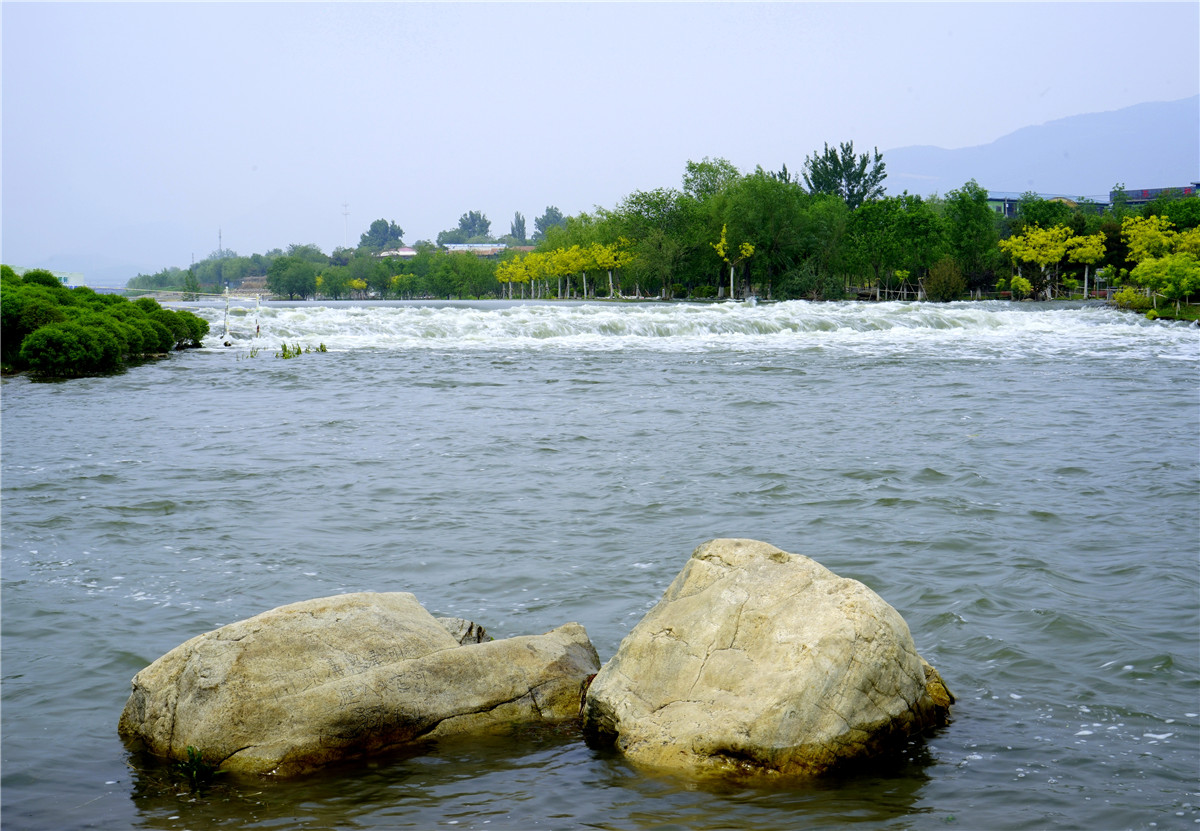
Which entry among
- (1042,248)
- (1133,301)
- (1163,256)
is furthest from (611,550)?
(1042,248)

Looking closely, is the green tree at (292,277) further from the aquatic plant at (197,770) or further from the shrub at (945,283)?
the aquatic plant at (197,770)

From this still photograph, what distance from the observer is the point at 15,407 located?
1622 cm

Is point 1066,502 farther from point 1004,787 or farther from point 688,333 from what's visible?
point 688,333

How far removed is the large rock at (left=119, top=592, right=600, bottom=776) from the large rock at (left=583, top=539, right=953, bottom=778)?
0.46m

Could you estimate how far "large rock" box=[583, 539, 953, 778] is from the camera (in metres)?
3.97

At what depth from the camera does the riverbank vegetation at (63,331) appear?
21.4m

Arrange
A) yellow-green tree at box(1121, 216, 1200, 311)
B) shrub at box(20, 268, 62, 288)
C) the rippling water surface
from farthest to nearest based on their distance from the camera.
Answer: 1. yellow-green tree at box(1121, 216, 1200, 311)
2. shrub at box(20, 268, 62, 288)
3. the rippling water surface

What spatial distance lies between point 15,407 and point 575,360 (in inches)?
488

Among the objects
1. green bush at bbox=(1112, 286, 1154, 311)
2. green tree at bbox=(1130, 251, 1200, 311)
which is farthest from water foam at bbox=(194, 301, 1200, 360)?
green tree at bbox=(1130, 251, 1200, 311)

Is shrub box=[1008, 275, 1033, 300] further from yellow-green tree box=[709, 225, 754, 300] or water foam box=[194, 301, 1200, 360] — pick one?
water foam box=[194, 301, 1200, 360]

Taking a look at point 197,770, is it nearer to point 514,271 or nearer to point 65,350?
point 65,350

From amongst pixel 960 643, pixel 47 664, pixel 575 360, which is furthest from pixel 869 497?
pixel 575 360

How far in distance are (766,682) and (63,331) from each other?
21836mm

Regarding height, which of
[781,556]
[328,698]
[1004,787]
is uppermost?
[781,556]
